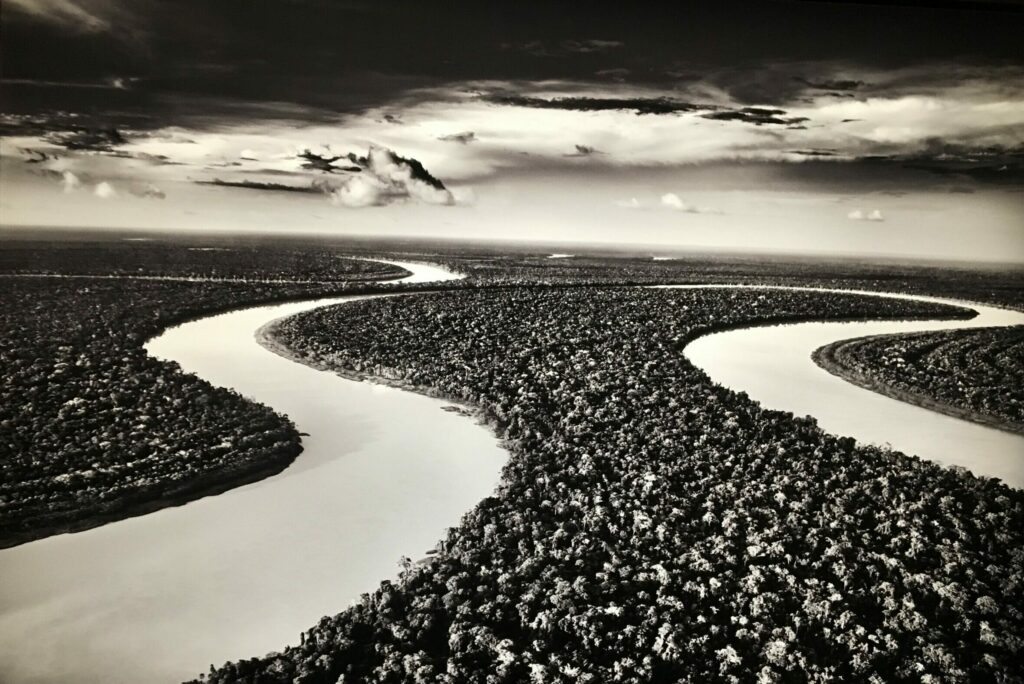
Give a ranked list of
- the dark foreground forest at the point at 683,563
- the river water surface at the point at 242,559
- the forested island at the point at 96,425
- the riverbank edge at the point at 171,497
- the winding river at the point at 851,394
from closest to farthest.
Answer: the dark foreground forest at the point at 683,563
the river water surface at the point at 242,559
the riverbank edge at the point at 171,497
the forested island at the point at 96,425
the winding river at the point at 851,394

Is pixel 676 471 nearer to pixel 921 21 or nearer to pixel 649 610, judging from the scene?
pixel 649 610

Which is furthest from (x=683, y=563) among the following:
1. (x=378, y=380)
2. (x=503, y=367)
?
(x=378, y=380)

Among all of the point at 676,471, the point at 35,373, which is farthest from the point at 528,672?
the point at 35,373

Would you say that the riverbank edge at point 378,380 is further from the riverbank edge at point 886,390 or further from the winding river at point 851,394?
the riverbank edge at point 886,390

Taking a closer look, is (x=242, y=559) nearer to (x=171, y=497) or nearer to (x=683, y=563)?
(x=171, y=497)

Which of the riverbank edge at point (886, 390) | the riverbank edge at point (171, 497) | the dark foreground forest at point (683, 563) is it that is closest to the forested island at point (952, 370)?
the riverbank edge at point (886, 390)
